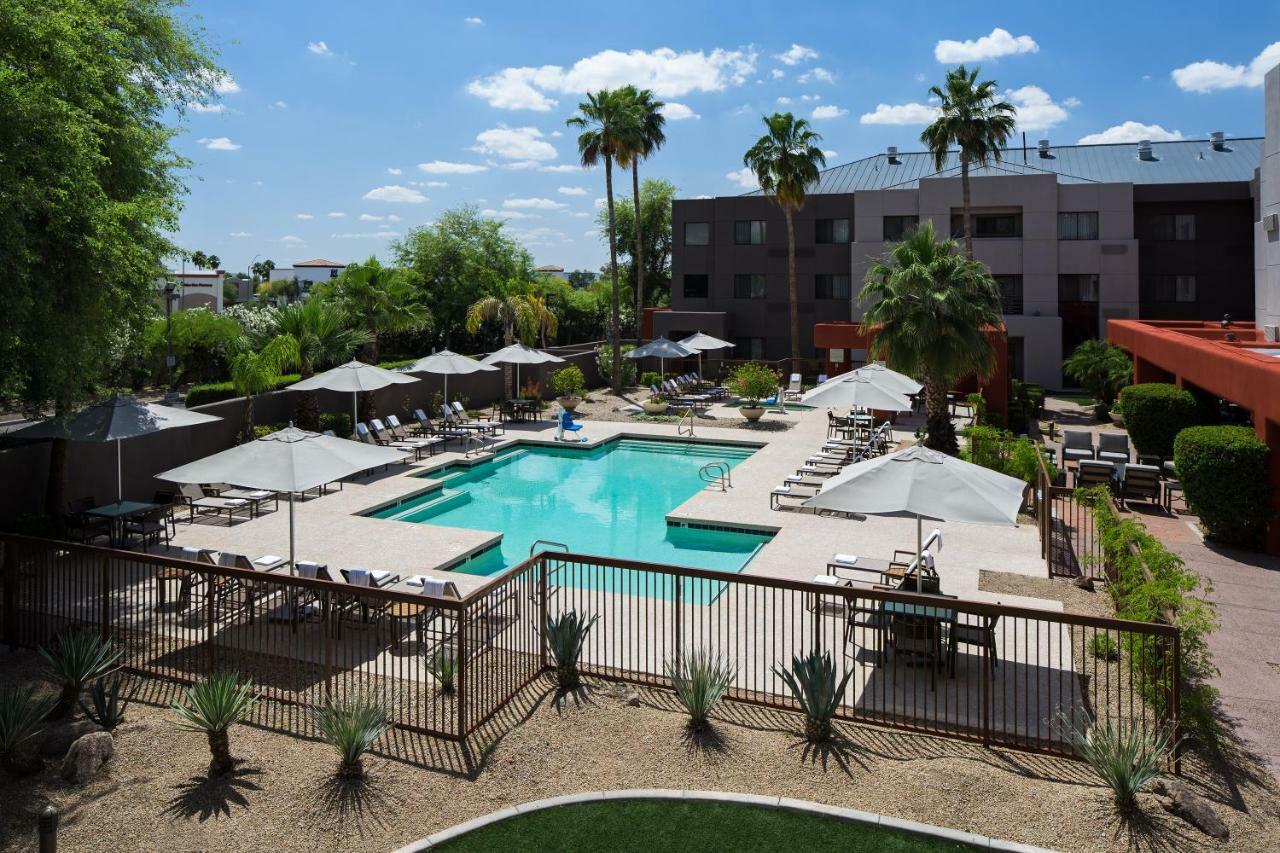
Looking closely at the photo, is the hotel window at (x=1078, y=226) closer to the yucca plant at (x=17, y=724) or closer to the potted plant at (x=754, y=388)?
the potted plant at (x=754, y=388)

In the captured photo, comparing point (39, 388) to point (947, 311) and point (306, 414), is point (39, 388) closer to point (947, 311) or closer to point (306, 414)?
point (306, 414)

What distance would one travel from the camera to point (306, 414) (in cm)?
2323

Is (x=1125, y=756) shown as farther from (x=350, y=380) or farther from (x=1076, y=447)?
(x=350, y=380)

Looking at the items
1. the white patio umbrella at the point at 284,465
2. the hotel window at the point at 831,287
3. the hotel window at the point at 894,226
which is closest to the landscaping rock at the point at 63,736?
the white patio umbrella at the point at 284,465

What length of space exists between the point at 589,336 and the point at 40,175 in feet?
166

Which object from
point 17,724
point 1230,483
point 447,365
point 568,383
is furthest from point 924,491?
point 568,383

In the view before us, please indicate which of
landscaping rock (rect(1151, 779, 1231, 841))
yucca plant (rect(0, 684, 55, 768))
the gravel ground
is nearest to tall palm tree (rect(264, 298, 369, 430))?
the gravel ground

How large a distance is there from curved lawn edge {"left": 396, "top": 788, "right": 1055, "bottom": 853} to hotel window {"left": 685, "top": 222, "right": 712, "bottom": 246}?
43398 mm

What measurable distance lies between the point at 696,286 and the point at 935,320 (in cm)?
2917

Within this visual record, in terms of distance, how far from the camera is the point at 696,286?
162ft

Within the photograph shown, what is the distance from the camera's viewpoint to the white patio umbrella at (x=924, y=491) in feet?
33.2

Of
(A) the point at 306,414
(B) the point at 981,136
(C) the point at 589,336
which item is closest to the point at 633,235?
(C) the point at 589,336

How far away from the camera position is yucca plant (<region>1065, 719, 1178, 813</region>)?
23.6 ft

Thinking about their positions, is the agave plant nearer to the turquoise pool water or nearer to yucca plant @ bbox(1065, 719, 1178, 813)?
the turquoise pool water
